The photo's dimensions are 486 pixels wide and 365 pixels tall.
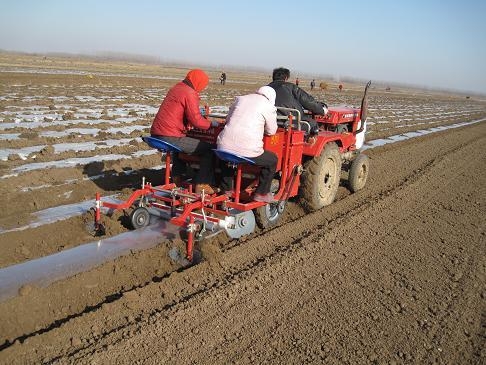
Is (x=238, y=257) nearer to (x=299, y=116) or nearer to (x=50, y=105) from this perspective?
(x=299, y=116)

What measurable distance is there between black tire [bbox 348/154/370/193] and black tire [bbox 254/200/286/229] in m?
1.96

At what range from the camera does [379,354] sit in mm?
2984

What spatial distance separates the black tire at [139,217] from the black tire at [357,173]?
11.7 ft

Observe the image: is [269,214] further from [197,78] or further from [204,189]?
[197,78]

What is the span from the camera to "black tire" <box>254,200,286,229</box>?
17.1ft

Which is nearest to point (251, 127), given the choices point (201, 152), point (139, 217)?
point (201, 152)

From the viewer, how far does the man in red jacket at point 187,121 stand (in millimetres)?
4695

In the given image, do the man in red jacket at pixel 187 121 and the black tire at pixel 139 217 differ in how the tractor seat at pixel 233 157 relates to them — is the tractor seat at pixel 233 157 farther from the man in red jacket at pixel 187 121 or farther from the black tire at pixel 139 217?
the black tire at pixel 139 217

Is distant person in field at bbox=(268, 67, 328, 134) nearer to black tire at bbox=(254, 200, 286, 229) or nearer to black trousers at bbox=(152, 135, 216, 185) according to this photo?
black tire at bbox=(254, 200, 286, 229)

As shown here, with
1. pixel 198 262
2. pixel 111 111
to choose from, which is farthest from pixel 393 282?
pixel 111 111

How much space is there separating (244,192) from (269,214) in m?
0.46

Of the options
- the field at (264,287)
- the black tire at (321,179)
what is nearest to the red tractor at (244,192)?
the black tire at (321,179)

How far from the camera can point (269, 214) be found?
5359mm

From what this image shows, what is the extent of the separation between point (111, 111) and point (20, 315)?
13.3 m
